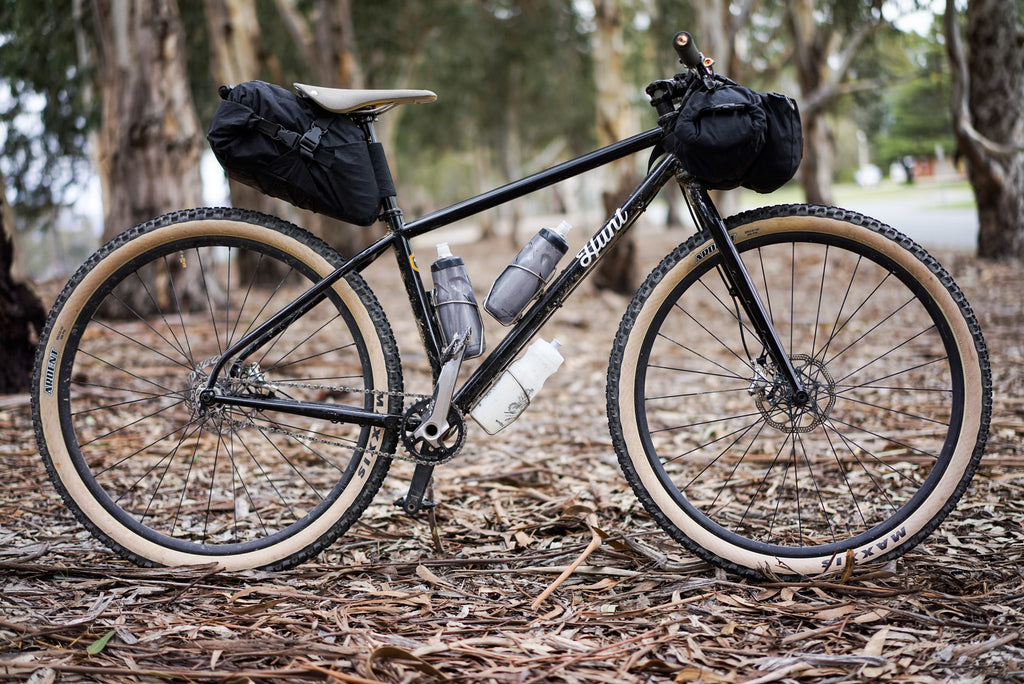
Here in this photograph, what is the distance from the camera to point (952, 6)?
719 centimetres

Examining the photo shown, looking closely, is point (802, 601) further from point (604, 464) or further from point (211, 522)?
point (211, 522)

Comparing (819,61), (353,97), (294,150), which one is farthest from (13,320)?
(819,61)

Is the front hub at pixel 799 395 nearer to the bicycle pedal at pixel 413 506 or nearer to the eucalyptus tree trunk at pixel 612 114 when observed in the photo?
the bicycle pedal at pixel 413 506

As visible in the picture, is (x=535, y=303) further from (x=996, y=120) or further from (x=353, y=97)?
(x=996, y=120)

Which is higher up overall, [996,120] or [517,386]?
[996,120]

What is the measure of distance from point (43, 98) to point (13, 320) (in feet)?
34.3

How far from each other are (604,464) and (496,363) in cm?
127

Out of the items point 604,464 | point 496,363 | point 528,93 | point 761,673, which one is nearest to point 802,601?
point 761,673

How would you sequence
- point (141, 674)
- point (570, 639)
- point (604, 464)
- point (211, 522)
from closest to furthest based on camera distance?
point (141, 674) < point (570, 639) < point (211, 522) < point (604, 464)

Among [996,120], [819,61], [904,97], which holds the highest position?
A: [904,97]

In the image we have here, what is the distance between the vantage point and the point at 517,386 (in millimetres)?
2457

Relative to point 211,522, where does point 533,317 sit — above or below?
above

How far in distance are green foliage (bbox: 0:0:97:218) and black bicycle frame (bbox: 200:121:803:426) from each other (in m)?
7.26

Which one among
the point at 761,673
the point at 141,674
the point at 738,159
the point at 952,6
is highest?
the point at 952,6
